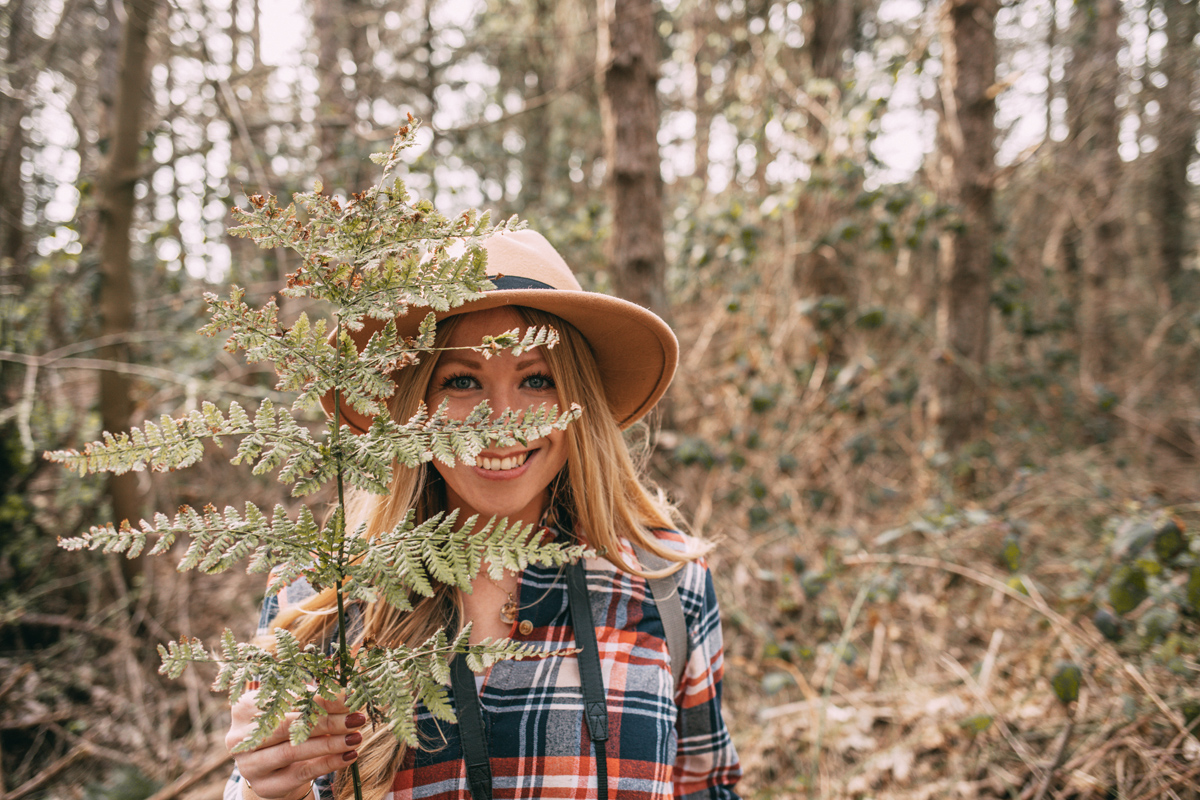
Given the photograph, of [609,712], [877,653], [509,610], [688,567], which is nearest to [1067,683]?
[877,653]

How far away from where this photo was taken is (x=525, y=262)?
49.6 inches

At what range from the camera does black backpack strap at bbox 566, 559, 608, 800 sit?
1220 mm

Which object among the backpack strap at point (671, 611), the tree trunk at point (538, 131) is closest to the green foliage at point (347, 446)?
the backpack strap at point (671, 611)

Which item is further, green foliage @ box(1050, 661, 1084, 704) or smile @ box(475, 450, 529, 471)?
green foliage @ box(1050, 661, 1084, 704)

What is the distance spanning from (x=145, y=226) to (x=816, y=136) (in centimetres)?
524

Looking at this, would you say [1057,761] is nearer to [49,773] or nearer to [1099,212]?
[49,773]

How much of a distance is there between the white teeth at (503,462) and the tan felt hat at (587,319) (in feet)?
0.96

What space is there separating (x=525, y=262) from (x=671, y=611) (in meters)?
0.85

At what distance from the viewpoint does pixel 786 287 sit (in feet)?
14.8

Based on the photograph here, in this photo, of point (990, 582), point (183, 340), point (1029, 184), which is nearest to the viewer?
point (990, 582)

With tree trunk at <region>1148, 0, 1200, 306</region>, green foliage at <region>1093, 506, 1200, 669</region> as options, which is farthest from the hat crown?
tree trunk at <region>1148, 0, 1200, 306</region>

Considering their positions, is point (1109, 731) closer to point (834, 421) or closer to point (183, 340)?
point (834, 421)

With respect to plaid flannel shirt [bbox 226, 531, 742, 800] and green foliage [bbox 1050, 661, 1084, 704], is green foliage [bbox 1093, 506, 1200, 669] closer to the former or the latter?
green foliage [bbox 1050, 661, 1084, 704]

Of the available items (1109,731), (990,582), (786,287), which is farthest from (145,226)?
(1109,731)
